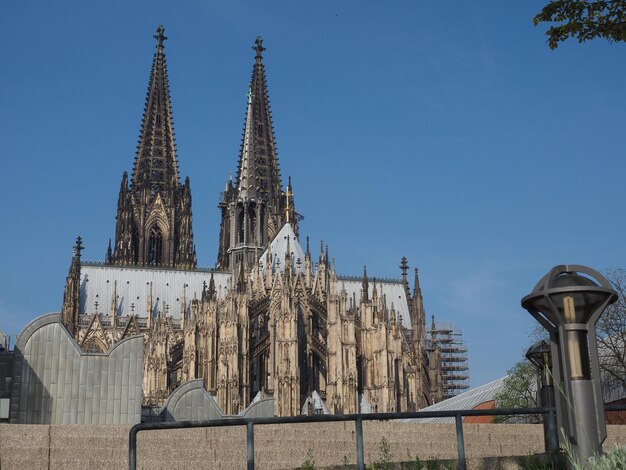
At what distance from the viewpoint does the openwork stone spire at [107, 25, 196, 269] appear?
88.8 m

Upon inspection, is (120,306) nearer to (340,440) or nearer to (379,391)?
(379,391)

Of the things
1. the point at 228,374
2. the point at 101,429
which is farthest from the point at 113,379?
the point at 228,374

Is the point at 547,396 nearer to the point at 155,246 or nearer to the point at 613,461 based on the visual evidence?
the point at 613,461

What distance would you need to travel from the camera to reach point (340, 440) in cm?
1364

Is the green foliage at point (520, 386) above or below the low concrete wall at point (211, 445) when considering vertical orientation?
above

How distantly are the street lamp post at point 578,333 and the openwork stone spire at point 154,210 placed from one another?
79272 millimetres

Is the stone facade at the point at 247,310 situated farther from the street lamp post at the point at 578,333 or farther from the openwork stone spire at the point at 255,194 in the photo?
the street lamp post at the point at 578,333

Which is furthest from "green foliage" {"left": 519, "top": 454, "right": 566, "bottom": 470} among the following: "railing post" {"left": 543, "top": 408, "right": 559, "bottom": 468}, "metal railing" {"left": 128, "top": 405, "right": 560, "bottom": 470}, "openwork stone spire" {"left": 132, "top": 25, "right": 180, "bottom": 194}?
"openwork stone spire" {"left": 132, "top": 25, "right": 180, "bottom": 194}

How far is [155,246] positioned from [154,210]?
3.63 meters

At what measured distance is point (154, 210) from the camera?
298ft

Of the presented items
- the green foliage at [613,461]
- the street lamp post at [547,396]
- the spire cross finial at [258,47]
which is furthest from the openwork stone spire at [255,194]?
the green foliage at [613,461]

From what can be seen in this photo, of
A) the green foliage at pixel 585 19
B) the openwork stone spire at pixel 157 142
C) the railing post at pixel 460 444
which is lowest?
the railing post at pixel 460 444

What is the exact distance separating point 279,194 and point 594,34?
265ft

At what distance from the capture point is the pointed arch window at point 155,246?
8950 cm
